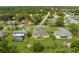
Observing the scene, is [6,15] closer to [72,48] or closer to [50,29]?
[50,29]

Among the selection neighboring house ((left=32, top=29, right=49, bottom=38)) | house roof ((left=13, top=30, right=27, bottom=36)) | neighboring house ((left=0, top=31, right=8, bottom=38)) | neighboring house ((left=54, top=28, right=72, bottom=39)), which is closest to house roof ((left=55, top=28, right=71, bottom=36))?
neighboring house ((left=54, top=28, right=72, bottom=39))

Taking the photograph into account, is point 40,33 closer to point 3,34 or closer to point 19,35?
point 19,35

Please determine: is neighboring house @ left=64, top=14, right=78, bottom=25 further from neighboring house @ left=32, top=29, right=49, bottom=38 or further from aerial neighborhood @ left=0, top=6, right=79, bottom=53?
neighboring house @ left=32, top=29, right=49, bottom=38

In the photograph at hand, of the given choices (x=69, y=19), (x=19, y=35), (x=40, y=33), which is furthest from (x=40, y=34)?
(x=69, y=19)

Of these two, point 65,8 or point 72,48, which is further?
point 65,8

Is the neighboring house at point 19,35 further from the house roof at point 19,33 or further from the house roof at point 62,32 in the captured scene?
the house roof at point 62,32

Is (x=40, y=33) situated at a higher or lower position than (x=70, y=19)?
lower
